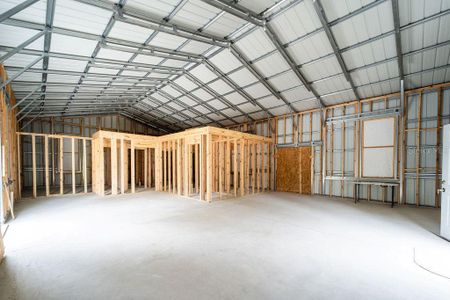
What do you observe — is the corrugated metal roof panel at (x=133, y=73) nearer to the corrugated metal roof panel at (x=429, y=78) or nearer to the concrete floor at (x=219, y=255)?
the concrete floor at (x=219, y=255)

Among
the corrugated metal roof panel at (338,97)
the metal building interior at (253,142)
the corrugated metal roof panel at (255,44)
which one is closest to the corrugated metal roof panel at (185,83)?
the metal building interior at (253,142)

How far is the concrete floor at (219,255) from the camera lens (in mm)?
2621

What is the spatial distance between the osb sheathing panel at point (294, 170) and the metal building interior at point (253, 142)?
0.08 meters

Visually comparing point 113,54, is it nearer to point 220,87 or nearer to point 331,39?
point 220,87

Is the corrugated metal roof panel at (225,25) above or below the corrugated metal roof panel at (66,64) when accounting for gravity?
above

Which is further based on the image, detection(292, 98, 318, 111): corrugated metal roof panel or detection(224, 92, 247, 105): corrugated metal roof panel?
detection(224, 92, 247, 105): corrugated metal roof panel

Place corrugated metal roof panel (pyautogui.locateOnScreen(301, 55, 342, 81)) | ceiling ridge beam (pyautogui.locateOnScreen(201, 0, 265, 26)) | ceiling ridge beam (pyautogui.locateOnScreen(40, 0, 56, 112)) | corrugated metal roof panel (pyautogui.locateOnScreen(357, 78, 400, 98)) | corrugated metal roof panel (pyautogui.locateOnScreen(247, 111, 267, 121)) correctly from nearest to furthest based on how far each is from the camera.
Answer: ceiling ridge beam (pyautogui.locateOnScreen(40, 0, 56, 112))
ceiling ridge beam (pyautogui.locateOnScreen(201, 0, 265, 26))
corrugated metal roof panel (pyautogui.locateOnScreen(301, 55, 342, 81))
corrugated metal roof panel (pyautogui.locateOnScreen(357, 78, 400, 98))
corrugated metal roof panel (pyautogui.locateOnScreen(247, 111, 267, 121))

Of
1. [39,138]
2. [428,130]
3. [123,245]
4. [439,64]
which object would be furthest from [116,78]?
[428,130]

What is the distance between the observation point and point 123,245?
3994mm

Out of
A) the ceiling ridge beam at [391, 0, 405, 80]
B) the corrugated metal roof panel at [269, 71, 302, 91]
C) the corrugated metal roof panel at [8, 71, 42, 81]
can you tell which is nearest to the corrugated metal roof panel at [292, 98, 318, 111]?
the corrugated metal roof panel at [269, 71, 302, 91]

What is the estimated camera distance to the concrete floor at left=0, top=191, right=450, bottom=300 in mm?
2621

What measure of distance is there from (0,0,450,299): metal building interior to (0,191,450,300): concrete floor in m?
0.03

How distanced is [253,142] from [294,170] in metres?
2.71

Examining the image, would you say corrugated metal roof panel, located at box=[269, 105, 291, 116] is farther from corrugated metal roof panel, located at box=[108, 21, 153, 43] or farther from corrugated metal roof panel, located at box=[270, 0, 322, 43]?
corrugated metal roof panel, located at box=[108, 21, 153, 43]
